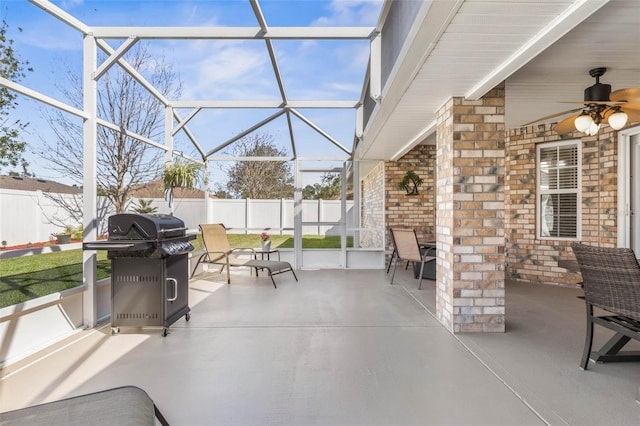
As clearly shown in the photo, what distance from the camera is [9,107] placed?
2771mm

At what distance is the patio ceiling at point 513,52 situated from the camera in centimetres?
190

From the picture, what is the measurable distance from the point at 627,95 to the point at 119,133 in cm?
567

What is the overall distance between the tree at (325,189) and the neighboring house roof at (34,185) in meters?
4.29

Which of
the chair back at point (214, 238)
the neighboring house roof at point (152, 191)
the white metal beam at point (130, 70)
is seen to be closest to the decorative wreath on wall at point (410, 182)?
the chair back at point (214, 238)

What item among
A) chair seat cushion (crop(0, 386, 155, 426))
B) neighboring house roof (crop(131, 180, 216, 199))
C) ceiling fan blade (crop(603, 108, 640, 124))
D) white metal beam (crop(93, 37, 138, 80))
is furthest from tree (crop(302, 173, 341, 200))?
chair seat cushion (crop(0, 386, 155, 426))

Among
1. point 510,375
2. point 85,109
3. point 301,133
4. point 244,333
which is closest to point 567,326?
point 510,375

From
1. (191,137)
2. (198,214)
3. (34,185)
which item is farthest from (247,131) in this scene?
(34,185)

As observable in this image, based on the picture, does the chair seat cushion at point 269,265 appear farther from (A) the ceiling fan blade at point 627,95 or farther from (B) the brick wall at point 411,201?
(A) the ceiling fan blade at point 627,95

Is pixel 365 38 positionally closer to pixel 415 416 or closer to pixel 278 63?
pixel 278 63

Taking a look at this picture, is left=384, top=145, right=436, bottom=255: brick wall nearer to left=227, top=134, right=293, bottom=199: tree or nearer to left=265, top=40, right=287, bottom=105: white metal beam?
left=227, top=134, right=293, bottom=199: tree

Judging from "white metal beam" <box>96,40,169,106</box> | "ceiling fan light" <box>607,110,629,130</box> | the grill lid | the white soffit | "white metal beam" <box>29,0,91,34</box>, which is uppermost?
"white metal beam" <box>29,0,91,34</box>

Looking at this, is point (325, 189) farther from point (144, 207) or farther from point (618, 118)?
point (618, 118)

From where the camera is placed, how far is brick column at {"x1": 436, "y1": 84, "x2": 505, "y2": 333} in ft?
10.5

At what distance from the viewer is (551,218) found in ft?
17.6
